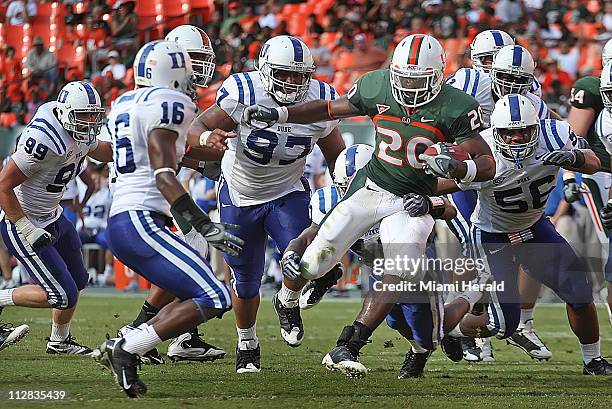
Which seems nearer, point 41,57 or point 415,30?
point 415,30

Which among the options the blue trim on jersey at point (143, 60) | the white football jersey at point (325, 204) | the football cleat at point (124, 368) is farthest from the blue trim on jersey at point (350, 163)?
the football cleat at point (124, 368)

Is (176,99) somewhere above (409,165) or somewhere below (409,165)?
above

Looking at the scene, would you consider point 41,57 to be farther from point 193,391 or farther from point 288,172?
point 193,391

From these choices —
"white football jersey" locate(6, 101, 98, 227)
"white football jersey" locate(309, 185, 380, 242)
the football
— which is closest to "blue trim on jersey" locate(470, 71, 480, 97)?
"white football jersey" locate(309, 185, 380, 242)

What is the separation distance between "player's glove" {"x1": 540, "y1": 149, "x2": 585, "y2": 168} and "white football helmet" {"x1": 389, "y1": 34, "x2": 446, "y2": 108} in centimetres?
77

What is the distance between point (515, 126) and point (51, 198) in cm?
301

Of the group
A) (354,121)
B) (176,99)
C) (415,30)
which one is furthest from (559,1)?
(176,99)

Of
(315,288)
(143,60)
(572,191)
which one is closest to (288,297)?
(315,288)

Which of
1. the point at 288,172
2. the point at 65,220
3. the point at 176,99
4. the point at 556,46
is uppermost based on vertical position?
the point at 176,99

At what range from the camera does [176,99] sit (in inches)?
193

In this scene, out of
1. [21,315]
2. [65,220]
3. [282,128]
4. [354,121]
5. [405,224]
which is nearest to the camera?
[405,224]

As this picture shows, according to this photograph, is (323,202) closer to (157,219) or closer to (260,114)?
(260,114)

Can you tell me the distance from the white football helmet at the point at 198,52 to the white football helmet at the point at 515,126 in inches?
72.6

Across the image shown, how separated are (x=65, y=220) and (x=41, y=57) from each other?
31.6 ft
